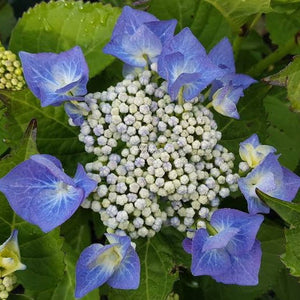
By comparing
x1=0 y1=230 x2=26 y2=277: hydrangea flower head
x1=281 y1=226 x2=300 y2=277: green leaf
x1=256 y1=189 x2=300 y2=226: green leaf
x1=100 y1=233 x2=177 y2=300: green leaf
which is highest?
x1=256 y1=189 x2=300 y2=226: green leaf

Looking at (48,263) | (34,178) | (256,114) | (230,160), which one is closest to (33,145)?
(34,178)

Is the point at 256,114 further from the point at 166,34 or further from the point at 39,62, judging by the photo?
the point at 39,62

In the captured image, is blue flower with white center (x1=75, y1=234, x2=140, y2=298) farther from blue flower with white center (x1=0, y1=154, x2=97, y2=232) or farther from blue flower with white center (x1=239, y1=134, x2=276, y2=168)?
blue flower with white center (x1=239, y1=134, x2=276, y2=168)

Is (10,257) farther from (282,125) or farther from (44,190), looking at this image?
(282,125)

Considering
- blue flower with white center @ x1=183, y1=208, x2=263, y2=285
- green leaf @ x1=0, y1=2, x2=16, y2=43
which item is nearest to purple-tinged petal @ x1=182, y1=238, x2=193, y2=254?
blue flower with white center @ x1=183, y1=208, x2=263, y2=285

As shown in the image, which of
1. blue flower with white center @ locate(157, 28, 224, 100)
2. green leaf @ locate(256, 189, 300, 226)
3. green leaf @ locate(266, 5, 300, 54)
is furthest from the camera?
green leaf @ locate(266, 5, 300, 54)

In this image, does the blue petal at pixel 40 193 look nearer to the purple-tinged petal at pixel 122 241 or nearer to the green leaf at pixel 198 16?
the purple-tinged petal at pixel 122 241
